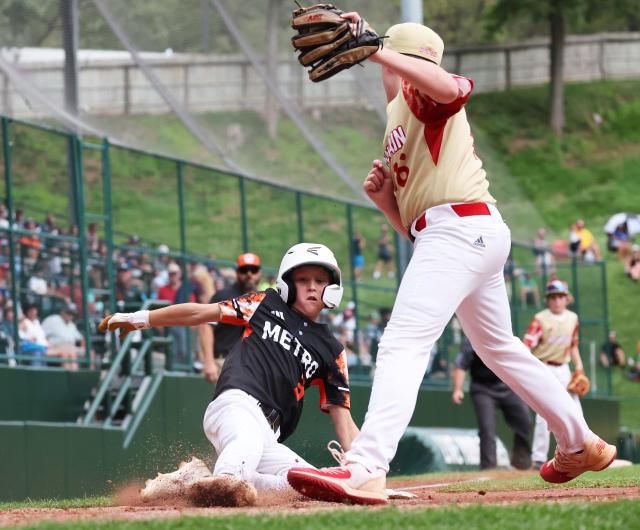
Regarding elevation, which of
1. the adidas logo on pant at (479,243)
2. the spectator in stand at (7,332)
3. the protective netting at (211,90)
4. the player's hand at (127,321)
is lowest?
the spectator in stand at (7,332)

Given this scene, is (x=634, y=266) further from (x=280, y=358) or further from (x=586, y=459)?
(x=280, y=358)

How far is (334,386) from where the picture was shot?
7879 millimetres

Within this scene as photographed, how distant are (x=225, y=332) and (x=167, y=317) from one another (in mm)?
5988

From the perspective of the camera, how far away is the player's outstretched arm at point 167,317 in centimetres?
750

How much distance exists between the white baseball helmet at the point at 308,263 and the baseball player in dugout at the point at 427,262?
45 centimetres

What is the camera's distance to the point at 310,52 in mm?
6566

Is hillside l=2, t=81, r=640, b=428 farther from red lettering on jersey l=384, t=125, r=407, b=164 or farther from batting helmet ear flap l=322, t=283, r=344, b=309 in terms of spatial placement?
red lettering on jersey l=384, t=125, r=407, b=164

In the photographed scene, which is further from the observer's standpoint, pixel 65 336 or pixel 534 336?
pixel 534 336

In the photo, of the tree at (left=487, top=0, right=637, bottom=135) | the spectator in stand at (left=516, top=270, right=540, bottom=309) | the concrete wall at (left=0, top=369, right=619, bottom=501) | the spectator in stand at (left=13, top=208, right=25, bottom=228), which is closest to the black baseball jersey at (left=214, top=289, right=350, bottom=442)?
the concrete wall at (left=0, top=369, right=619, bottom=501)

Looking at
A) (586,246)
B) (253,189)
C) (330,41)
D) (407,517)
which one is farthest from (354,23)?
(586,246)

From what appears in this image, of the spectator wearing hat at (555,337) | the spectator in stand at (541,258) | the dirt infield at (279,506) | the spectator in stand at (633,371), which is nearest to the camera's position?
the dirt infield at (279,506)

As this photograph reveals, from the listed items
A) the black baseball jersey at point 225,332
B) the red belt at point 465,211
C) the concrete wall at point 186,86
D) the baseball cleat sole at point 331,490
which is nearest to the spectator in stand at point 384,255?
the concrete wall at point 186,86

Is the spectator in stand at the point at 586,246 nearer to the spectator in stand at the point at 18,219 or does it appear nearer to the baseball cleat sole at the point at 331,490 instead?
the spectator in stand at the point at 18,219

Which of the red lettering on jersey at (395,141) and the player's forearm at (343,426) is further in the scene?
the player's forearm at (343,426)
